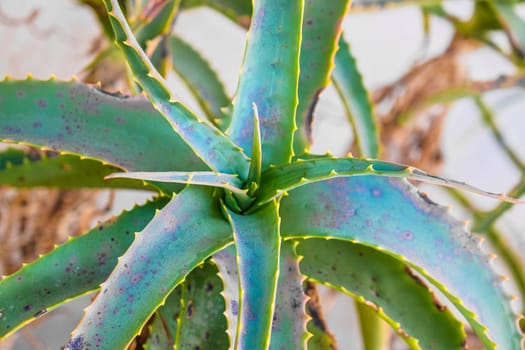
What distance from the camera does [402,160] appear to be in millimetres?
899

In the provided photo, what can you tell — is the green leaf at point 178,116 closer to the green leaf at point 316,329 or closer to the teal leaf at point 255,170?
the teal leaf at point 255,170

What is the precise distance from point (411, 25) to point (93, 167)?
1119 mm

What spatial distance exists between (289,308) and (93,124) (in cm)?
18

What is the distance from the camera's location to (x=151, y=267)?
317 millimetres

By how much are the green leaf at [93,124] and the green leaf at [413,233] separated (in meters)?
0.08

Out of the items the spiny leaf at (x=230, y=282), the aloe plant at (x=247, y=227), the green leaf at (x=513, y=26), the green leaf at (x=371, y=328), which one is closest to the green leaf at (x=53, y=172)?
the aloe plant at (x=247, y=227)

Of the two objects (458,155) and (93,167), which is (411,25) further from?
(93,167)

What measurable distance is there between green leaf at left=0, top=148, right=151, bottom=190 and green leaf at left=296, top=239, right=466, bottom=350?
0.14 metres

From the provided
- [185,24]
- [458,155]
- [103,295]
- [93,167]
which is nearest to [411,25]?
[458,155]

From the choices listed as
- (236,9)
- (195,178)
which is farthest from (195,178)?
(236,9)

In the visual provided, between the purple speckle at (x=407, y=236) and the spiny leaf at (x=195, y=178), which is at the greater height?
the purple speckle at (x=407, y=236)

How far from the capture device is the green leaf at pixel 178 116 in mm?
310

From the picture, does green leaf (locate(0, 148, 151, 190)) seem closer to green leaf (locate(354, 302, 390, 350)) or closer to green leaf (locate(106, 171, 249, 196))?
green leaf (locate(106, 171, 249, 196))

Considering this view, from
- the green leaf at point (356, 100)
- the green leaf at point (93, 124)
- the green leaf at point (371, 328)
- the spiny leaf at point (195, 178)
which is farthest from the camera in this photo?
the green leaf at point (371, 328)
